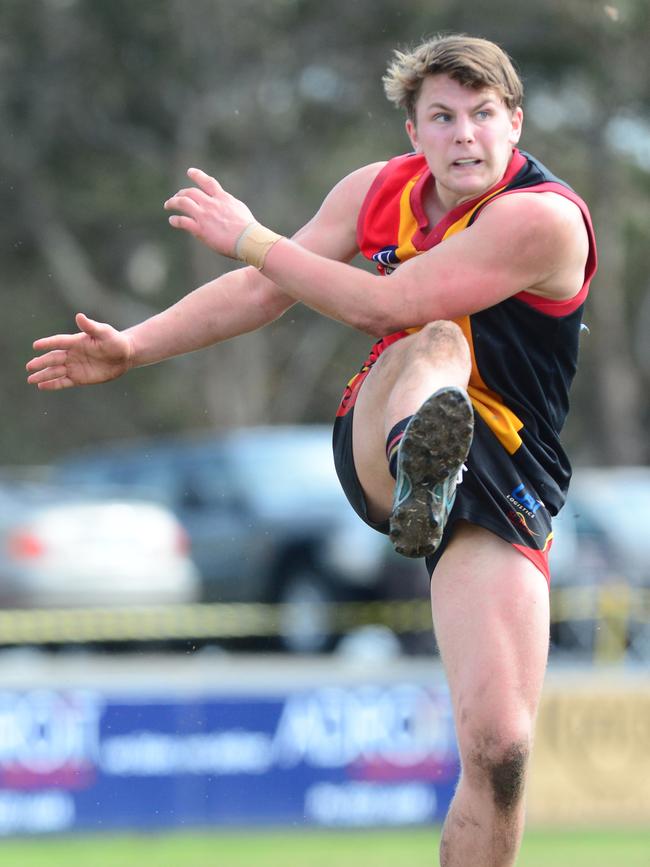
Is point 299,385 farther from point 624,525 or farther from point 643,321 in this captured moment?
point 624,525

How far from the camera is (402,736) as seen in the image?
30.1 ft

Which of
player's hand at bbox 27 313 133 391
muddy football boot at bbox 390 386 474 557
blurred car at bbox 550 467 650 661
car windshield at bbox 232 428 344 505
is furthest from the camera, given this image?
car windshield at bbox 232 428 344 505

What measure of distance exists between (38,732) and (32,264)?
51.0 feet

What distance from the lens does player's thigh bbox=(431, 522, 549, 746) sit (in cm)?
368

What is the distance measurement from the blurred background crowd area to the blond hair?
312 inches

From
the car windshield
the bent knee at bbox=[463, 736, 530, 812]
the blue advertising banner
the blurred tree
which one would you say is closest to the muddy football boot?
the bent knee at bbox=[463, 736, 530, 812]

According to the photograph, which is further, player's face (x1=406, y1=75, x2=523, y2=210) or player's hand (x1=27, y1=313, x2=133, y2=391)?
player's hand (x1=27, y1=313, x2=133, y2=391)

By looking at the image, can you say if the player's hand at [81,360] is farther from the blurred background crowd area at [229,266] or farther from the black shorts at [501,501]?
the blurred background crowd area at [229,266]

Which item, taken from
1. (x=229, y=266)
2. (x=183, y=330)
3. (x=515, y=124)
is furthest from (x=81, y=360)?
(x=229, y=266)

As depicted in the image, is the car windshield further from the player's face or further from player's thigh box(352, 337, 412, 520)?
the player's face

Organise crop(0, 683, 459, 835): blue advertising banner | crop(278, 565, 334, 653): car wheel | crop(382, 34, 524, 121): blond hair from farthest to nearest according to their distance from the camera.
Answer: crop(278, 565, 334, 653): car wheel < crop(0, 683, 459, 835): blue advertising banner < crop(382, 34, 524, 121): blond hair

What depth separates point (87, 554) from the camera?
38.3 ft

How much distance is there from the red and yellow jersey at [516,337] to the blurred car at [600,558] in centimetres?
796

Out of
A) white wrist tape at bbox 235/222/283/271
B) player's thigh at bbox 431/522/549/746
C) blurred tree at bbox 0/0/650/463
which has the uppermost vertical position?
blurred tree at bbox 0/0/650/463
